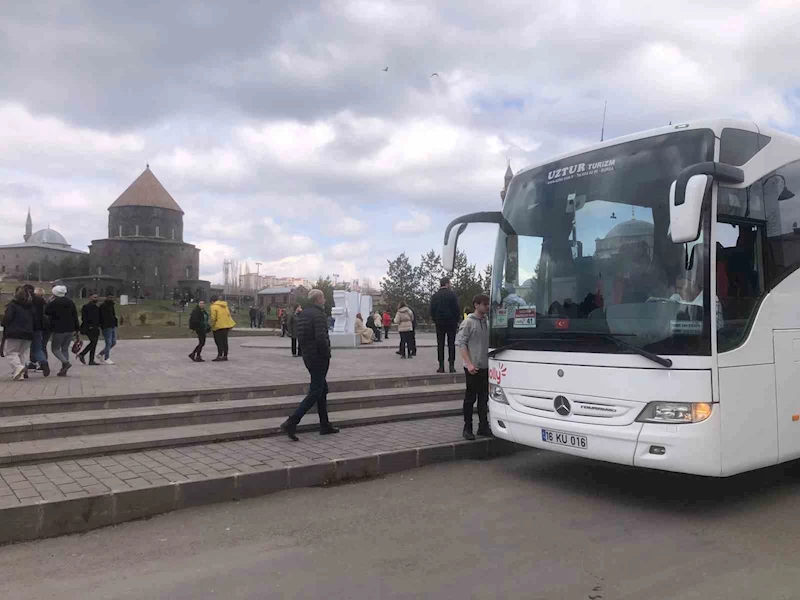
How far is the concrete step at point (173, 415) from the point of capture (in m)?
7.27

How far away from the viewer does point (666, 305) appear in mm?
5383

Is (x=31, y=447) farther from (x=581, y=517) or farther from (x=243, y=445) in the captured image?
(x=581, y=517)

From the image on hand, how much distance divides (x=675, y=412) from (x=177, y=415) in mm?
6042

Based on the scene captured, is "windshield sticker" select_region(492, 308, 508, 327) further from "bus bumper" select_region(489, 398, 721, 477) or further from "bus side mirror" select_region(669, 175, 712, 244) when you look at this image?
"bus side mirror" select_region(669, 175, 712, 244)

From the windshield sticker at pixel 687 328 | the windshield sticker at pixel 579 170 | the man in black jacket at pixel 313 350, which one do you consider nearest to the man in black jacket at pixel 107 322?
the man in black jacket at pixel 313 350

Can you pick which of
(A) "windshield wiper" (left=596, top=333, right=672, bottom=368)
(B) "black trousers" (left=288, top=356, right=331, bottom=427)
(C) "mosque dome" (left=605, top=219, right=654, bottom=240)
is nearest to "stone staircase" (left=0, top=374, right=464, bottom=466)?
(B) "black trousers" (left=288, top=356, right=331, bottom=427)

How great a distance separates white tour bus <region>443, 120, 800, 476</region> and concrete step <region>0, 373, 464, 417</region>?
177 inches

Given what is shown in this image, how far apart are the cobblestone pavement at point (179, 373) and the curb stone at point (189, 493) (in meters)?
3.52

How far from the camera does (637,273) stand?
18.4 feet

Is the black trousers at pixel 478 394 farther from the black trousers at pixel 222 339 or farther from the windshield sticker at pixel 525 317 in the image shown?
the black trousers at pixel 222 339

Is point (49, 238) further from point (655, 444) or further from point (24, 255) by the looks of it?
point (655, 444)

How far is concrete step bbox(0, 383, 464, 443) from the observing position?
23.9ft

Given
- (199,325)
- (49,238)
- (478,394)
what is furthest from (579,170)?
(49,238)

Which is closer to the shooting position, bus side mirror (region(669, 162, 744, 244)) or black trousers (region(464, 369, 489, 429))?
bus side mirror (region(669, 162, 744, 244))
